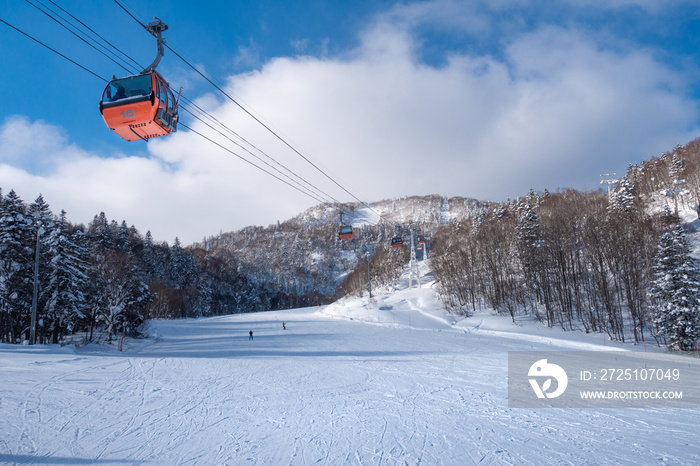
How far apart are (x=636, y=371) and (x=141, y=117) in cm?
2051

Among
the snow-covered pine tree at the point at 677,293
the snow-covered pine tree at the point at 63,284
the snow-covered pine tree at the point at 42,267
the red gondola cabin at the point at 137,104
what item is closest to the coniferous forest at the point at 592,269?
the snow-covered pine tree at the point at 677,293

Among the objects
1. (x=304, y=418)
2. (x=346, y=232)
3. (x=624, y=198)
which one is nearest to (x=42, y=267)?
(x=346, y=232)

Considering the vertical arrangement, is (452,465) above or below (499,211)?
below

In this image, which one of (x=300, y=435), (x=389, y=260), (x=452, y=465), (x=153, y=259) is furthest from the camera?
(x=153, y=259)

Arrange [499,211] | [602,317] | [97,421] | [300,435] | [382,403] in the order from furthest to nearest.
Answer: [499,211] < [602,317] < [382,403] < [97,421] < [300,435]

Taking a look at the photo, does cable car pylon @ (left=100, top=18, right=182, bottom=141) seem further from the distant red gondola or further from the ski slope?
the distant red gondola

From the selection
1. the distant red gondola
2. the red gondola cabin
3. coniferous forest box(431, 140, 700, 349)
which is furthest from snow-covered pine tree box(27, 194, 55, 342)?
coniferous forest box(431, 140, 700, 349)

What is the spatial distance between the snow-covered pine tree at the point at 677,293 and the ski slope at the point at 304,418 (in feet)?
45.9

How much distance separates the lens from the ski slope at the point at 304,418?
657 centimetres

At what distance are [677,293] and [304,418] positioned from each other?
25040 mm

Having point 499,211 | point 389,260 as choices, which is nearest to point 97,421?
point 499,211

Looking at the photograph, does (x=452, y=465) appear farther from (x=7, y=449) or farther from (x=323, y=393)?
(x=7, y=449)

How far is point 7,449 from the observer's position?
6.85 meters

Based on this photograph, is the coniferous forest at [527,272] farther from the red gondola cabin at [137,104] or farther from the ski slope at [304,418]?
the red gondola cabin at [137,104]
